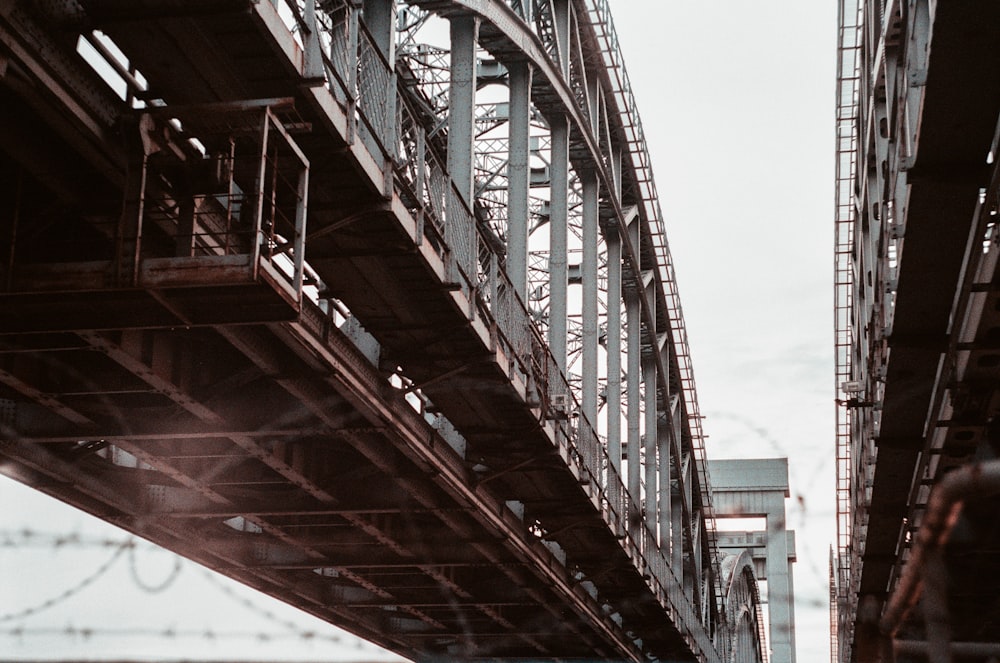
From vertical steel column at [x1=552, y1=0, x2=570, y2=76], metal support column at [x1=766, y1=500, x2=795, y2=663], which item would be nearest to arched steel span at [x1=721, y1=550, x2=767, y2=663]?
metal support column at [x1=766, y1=500, x2=795, y2=663]

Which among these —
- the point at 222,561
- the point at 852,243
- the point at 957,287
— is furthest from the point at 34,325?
the point at 852,243

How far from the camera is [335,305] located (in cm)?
2248

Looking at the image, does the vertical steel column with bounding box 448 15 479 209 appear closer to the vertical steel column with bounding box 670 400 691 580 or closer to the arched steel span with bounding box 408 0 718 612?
the arched steel span with bounding box 408 0 718 612

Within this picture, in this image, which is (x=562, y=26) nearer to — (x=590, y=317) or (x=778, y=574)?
(x=590, y=317)

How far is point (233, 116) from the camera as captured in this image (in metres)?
16.3

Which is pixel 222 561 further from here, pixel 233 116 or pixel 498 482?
pixel 233 116

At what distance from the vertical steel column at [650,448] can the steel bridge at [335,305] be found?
0.15 m

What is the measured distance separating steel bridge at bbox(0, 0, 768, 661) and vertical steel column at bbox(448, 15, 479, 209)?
0.08 m

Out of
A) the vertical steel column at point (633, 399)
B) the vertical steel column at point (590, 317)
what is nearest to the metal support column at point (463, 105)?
the vertical steel column at point (590, 317)

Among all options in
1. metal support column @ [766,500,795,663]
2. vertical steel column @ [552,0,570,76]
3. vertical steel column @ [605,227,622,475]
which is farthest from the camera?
metal support column @ [766,500,795,663]

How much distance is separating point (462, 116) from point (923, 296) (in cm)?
922

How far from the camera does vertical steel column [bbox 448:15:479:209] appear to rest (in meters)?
26.4

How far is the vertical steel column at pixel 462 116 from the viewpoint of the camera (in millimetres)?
26375

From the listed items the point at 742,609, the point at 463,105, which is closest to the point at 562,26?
the point at 463,105
